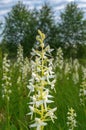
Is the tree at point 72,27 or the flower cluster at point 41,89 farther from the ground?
the tree at point 72,27

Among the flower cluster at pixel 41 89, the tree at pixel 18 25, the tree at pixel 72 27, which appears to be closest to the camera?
the flower cluster at pixel 41 89

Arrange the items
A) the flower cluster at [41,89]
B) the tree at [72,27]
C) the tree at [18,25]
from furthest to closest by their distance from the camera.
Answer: the tree at [72,27] < the tree at [18,25] < the flower cluster at [41,89]

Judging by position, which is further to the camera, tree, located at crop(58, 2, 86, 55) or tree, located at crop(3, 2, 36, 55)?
tree, located at crop(58, 2, 86, 55)

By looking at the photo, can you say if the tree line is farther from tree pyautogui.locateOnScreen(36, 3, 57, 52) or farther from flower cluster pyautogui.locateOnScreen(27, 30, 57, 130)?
flower cluster pyautogui.locateOnScreen(27, 30, 57, 130)

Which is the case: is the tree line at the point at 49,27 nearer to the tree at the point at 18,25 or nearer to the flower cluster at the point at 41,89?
the tree at the point at 18,25

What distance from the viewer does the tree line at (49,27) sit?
79250 millimetres

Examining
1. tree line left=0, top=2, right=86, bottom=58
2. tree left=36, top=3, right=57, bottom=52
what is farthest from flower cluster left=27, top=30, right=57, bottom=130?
tree left=36, top=3, right=57, bottom=52

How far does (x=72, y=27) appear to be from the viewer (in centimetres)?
8919

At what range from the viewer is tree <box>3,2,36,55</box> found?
258 feet

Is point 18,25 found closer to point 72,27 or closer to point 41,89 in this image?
point 72,27

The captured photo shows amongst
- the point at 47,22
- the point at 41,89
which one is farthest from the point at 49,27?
the point at 41,89

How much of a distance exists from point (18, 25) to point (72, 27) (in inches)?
510

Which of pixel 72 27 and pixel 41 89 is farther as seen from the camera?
pixel 72 27

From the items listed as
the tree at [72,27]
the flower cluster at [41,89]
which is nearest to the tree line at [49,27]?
the tree at [72,27]
